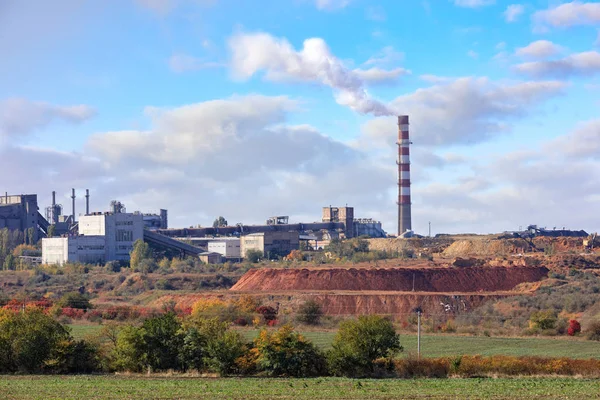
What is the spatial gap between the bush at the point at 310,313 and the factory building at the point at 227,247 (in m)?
49.9

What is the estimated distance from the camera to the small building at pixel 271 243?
4444 inches

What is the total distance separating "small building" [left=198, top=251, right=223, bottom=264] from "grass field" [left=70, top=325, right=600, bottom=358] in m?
56.1

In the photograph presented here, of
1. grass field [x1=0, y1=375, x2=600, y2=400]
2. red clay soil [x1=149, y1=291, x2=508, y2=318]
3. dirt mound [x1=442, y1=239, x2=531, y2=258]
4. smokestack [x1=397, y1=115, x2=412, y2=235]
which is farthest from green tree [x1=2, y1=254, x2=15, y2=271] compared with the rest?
grass field [x1=0, y1=375, x2=600, y2=400]

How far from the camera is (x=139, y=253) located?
103 meters

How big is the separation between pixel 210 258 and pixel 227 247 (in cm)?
642

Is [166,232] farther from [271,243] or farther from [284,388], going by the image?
[284,388]

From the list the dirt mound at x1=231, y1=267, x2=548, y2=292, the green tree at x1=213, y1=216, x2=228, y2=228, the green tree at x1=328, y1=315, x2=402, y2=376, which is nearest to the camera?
the green tree at x1=328, y1=315, x2=402, y2=376

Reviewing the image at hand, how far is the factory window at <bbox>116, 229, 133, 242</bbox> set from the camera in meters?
108

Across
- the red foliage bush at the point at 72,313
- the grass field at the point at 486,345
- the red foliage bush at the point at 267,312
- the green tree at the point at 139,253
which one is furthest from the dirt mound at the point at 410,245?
the grass field at the point at 486,345

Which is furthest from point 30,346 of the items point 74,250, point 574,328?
point 74,250

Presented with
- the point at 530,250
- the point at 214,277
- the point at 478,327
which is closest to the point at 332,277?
the point at 214,277

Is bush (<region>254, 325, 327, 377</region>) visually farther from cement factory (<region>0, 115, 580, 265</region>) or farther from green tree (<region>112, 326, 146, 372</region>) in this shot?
cement factory (<region>0, 115, 580, 265</region>)

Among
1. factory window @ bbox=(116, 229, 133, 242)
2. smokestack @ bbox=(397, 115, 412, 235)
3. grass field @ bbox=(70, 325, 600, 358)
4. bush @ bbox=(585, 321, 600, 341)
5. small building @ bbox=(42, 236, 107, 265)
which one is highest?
smokestack @ bbox=(397, 115, 412, 235)

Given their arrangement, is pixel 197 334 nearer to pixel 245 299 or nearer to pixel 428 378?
pixel 428 378
